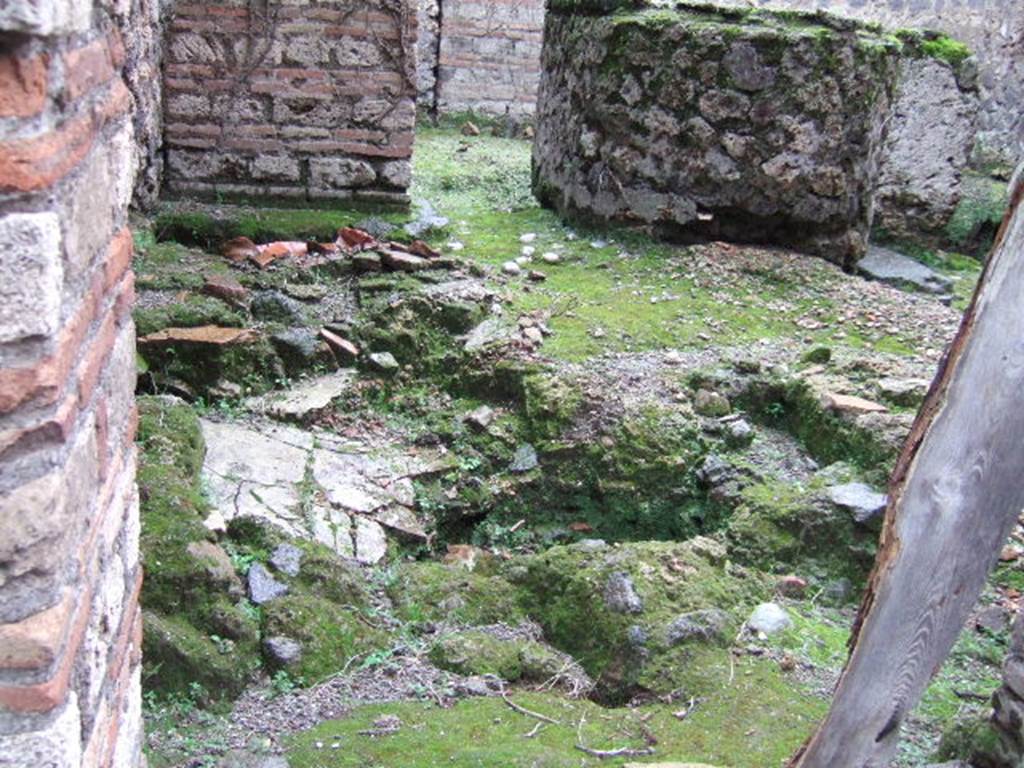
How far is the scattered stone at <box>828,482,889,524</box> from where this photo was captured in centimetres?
366

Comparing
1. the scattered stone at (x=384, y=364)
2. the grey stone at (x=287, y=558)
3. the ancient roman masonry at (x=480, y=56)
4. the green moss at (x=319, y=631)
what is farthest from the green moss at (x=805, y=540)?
the ancient roman masonry at (x=480, y=56)

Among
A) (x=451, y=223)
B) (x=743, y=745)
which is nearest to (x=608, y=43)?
(x=451, y=223)

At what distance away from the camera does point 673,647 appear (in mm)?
3018

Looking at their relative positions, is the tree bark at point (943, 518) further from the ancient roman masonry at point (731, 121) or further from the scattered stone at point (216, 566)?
the ancient roman masonry at point (731, 121)

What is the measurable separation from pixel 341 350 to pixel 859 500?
2.20 metres

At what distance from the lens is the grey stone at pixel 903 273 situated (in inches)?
260

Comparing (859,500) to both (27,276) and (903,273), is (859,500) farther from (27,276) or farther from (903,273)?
(903,273)

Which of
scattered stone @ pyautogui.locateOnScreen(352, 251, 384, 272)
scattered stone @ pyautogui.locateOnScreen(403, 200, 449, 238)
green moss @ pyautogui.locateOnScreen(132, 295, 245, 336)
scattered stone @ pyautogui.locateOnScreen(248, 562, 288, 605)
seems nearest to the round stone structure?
scattered stone @ pyautogui.locateOnScreen(403, 200, 449, 238)

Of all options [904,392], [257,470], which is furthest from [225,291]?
[904,392]

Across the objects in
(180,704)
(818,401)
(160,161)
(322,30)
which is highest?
(322,30)

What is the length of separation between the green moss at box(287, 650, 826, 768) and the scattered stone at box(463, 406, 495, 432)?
1.58 metres

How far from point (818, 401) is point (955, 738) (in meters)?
2.03

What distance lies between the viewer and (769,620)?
320 cm

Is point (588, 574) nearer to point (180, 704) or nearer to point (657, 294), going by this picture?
point (180, 704)
